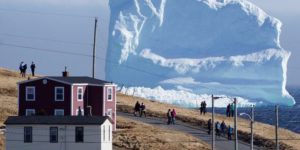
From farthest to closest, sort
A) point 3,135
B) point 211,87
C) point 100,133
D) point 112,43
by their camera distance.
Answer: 1. point 211,87
2. point 112,43
3. point 3,135
4. point 100,133

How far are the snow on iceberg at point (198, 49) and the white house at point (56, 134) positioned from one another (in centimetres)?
6842

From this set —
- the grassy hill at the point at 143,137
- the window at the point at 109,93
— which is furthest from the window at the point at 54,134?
the window at the point at 109,93

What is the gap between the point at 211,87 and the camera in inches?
5359

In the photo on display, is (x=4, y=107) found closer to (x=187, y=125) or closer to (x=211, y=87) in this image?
(x=187, y=125)

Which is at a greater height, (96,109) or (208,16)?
(208,16)

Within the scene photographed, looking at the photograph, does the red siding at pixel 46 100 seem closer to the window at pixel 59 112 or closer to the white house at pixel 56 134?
the window at pixel 59 112

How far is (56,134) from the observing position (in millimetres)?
58750

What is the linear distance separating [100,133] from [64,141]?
7.17 ft

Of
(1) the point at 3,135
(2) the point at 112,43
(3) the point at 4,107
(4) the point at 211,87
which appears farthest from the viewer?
(4) the point at 211,87

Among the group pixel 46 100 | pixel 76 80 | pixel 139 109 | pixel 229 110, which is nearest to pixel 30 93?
pixel 46 100

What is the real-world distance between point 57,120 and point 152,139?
8608 mm

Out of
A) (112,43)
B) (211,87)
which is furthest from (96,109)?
(211,87)

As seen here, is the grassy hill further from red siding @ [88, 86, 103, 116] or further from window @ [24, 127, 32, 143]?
window @ [24, 127, 32, 143]

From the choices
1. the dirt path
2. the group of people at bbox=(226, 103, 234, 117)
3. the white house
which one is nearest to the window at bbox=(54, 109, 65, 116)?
the white house
